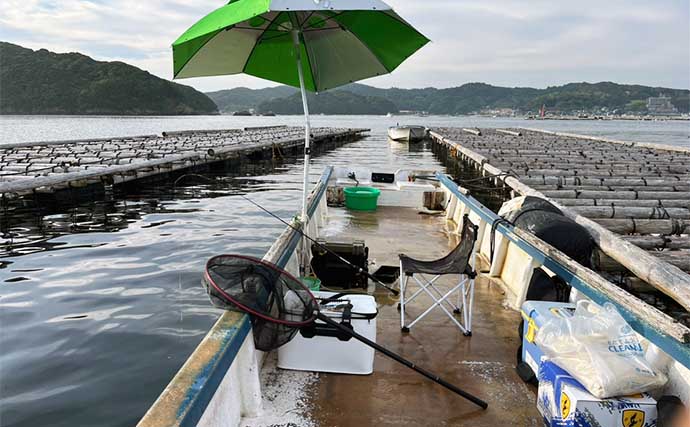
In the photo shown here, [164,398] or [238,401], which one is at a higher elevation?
[164,398]

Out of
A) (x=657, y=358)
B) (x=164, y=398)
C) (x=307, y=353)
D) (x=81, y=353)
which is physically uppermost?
(x=164, y=398)

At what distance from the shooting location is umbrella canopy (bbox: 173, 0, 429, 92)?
13.1 ft

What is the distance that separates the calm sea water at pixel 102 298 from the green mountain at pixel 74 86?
10597 cm

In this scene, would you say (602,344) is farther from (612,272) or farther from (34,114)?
(34,114)

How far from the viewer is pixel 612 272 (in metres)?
6.98

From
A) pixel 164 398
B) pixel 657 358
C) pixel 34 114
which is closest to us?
pixel 164 398

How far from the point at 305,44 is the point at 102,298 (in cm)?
469

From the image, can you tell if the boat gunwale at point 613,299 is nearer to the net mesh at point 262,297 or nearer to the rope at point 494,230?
the rope at point 494,230

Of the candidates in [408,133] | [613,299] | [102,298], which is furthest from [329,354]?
[408,133]

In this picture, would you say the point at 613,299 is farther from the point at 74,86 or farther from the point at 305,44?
the point at 74,86

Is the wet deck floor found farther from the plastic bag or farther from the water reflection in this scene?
the water reflection

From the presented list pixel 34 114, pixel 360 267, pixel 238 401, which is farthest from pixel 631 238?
pixel 34 114

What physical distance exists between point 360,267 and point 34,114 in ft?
454

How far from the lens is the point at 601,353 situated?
252 centimetres
